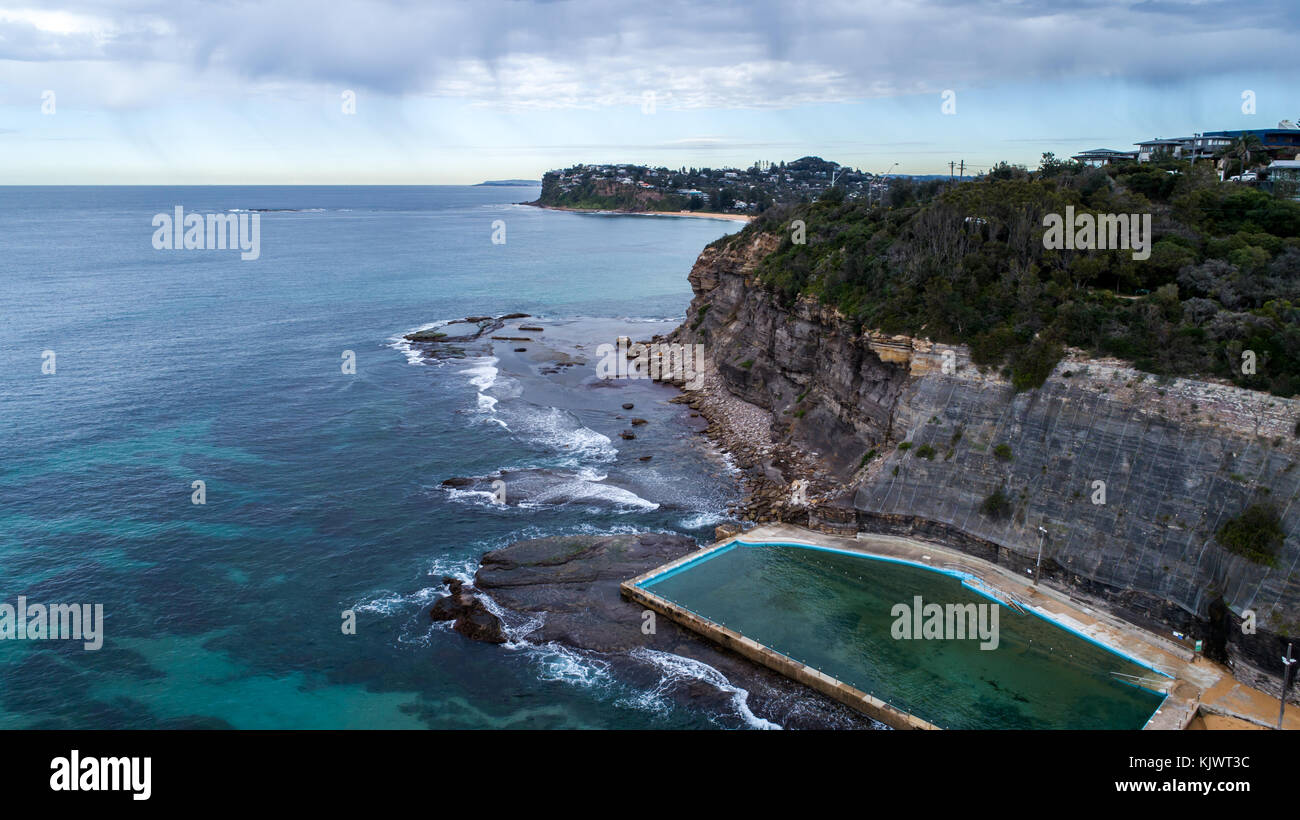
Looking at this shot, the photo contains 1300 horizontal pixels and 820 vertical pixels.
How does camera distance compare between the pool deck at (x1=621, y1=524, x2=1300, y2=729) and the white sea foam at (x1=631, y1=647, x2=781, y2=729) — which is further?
the white sea foam at (x1=631, y1=647, x2=781, y2=729)

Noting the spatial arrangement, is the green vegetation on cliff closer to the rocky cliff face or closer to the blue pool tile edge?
the rocky cliff face

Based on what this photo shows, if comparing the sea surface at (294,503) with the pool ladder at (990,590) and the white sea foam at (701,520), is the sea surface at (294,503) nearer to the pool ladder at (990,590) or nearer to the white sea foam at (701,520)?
the white sea foam at (701,520)

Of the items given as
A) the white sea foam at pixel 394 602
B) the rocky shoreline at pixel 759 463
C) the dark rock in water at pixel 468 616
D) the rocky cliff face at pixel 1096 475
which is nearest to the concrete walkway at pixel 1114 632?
the rocky cliff face at pixel 1096 475

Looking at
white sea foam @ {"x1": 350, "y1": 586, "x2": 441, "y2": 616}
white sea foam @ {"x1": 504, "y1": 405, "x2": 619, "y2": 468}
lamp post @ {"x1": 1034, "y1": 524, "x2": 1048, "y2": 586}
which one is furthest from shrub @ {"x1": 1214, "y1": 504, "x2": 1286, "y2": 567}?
white sea foam @ {"x1": 504, "y1": 405, "x2": 619, "y2": 468}

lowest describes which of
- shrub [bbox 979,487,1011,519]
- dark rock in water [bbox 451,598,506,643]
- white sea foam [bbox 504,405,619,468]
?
dark rock in water [bbox 451,598,506,643]

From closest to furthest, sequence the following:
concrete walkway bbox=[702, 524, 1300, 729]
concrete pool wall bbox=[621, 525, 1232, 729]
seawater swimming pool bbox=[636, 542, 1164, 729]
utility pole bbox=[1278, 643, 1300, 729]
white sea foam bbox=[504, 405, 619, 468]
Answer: utility pole bbox=[1278, 643, 1300, 729], concrete walkway bbox=[702, 524, 1300, 729], concrete pool wall bbox=[621, 525, 1232, 729], seawater swimming pool bbox=[636, 542, 1164, 729], white sea foam bbox=[504, 405, 619, 468]

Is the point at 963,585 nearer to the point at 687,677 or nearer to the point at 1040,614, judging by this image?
the point at 1040,614

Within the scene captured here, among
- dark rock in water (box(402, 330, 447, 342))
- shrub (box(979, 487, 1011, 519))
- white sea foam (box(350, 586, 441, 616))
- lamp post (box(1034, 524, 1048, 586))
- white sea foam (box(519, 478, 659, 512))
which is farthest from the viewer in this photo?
dark rock in water (box(402, 330, 447, 342))
